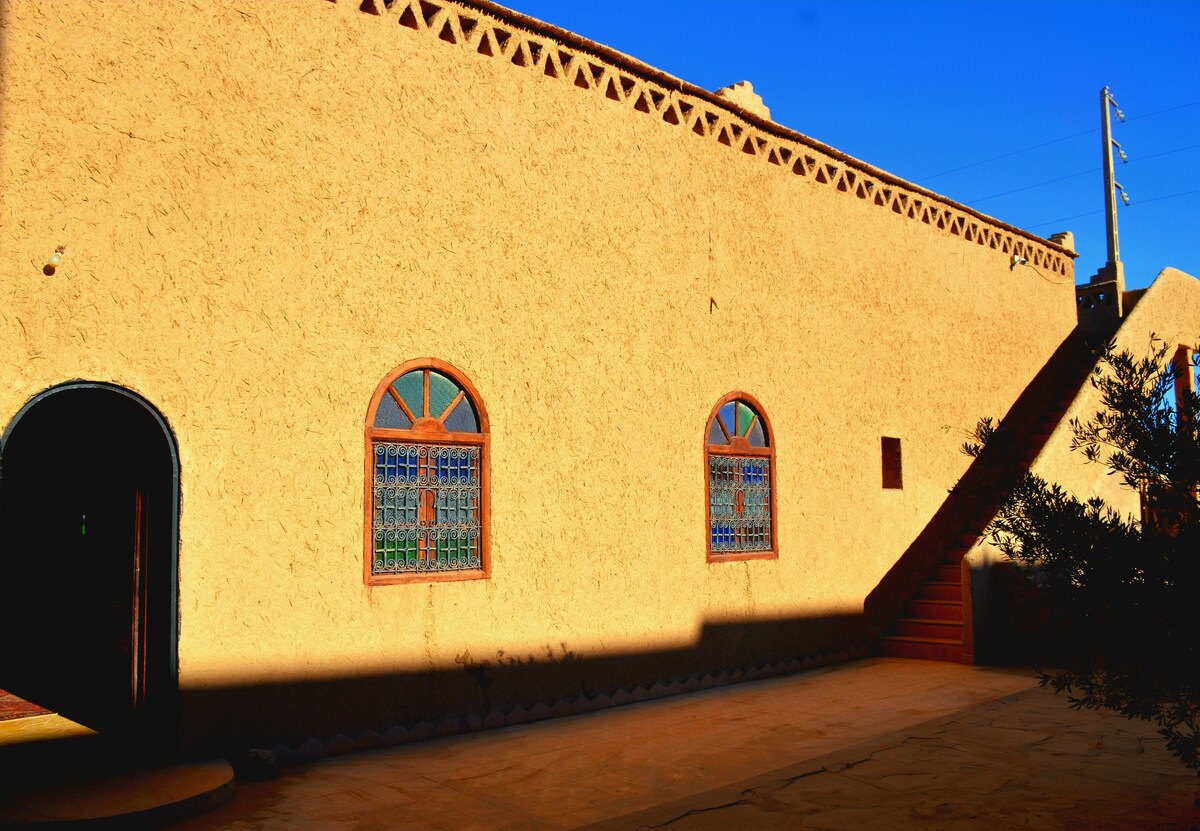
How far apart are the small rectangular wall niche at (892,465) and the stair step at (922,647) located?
67.4 inches

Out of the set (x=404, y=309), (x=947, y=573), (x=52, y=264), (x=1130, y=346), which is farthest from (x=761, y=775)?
(x=1130, y=346)

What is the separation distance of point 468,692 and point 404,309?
2749mm

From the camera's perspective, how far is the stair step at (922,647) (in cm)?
1040

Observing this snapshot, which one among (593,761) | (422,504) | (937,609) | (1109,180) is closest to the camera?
(593,761)

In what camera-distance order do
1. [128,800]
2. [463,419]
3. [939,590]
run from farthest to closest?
[939,590] < [463,419] < [128,800]

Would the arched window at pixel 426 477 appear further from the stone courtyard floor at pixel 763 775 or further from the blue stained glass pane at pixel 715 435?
the blue stained glass pane at pixel 715 435

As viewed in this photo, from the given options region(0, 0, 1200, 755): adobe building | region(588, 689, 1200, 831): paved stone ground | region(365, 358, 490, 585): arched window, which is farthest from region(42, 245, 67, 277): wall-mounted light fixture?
region(588, 689, 1200, 831): paved stone ground

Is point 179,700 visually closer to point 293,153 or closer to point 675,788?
point 675,788

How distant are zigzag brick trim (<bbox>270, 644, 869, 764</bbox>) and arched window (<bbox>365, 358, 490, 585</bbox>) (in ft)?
3.30

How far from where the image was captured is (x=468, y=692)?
722cm

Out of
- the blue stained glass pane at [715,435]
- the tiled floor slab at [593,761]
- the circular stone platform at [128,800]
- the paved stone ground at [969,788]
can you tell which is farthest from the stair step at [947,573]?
the circular stone platform at [128,800]

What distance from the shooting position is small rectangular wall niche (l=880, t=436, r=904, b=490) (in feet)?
37.9

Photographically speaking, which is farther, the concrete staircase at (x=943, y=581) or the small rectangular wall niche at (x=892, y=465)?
the small rectangular wall niche at (x=892, y=465)

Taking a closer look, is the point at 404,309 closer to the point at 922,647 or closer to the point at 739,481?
the point at 739,481
